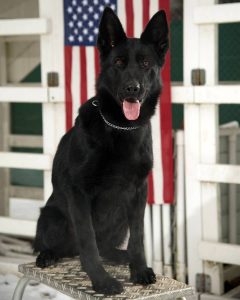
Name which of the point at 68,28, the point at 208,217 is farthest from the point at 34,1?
the point at 208,217

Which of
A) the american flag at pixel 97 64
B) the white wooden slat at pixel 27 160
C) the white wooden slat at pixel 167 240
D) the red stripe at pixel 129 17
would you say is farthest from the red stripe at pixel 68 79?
the white wooden slat at pixel 167 240

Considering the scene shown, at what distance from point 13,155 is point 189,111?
1.41 metres

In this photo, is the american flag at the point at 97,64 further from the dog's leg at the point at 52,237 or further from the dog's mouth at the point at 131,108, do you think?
the dog's mouth at the point at 131,108

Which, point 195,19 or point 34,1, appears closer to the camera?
point 195,19

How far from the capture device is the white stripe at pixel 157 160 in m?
4.37

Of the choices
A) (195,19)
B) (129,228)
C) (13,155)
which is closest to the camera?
(129,228)

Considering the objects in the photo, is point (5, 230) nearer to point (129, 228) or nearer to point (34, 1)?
point (129, 228)

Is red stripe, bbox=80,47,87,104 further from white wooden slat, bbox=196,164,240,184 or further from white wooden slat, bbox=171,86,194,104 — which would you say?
white wooden slat, bbox=196,164,240,184

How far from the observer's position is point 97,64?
178 inches

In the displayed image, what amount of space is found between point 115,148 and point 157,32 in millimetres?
556

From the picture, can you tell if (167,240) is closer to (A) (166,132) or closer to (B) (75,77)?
(A) (166,132)

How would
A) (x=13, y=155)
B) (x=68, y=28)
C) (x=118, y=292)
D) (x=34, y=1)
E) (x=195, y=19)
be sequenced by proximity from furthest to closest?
(x=34, y=1), (x=13, y=155), (x=68, y=28), (x=195, y=19), (x=118, y=292)

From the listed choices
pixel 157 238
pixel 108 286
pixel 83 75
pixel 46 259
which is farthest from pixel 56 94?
pixel 108 286

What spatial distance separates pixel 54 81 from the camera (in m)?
4.69
